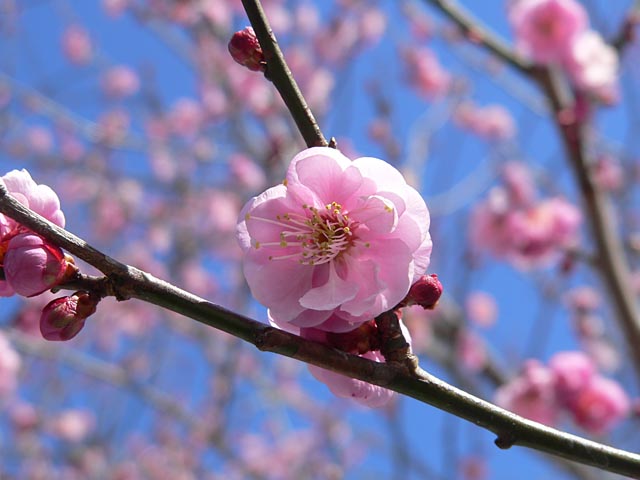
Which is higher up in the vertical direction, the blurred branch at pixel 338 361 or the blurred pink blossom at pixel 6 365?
the blurred pink blossom at pixel 6 365

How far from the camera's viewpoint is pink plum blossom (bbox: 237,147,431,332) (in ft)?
3.14

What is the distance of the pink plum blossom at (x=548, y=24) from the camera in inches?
139

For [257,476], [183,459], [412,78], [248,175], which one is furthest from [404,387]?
[412,78]

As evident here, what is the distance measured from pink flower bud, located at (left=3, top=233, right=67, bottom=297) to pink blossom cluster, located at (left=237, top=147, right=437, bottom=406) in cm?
29

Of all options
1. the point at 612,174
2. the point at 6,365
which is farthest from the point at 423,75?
the point at 6,365

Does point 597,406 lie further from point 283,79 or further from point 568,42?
point 283,79

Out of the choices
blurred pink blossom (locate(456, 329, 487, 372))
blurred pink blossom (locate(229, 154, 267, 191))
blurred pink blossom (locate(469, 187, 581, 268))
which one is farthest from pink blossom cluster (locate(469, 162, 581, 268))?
blurred pink blossom (locate(229, 154, 267, 191))

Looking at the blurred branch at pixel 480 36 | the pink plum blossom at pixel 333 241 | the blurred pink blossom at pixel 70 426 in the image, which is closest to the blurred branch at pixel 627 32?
the blurred branch at pixel 480 36

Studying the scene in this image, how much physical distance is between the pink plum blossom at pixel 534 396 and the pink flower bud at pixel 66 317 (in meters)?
2.18

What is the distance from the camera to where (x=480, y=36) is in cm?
271

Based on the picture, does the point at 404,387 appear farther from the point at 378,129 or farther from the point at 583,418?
the point at 378,129

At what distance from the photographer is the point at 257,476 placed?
13.8ft

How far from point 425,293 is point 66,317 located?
1.76ft

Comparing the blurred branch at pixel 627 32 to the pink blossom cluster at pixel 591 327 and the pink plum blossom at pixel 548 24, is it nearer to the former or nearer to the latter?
the pink plum blossom at pixel 548 24
